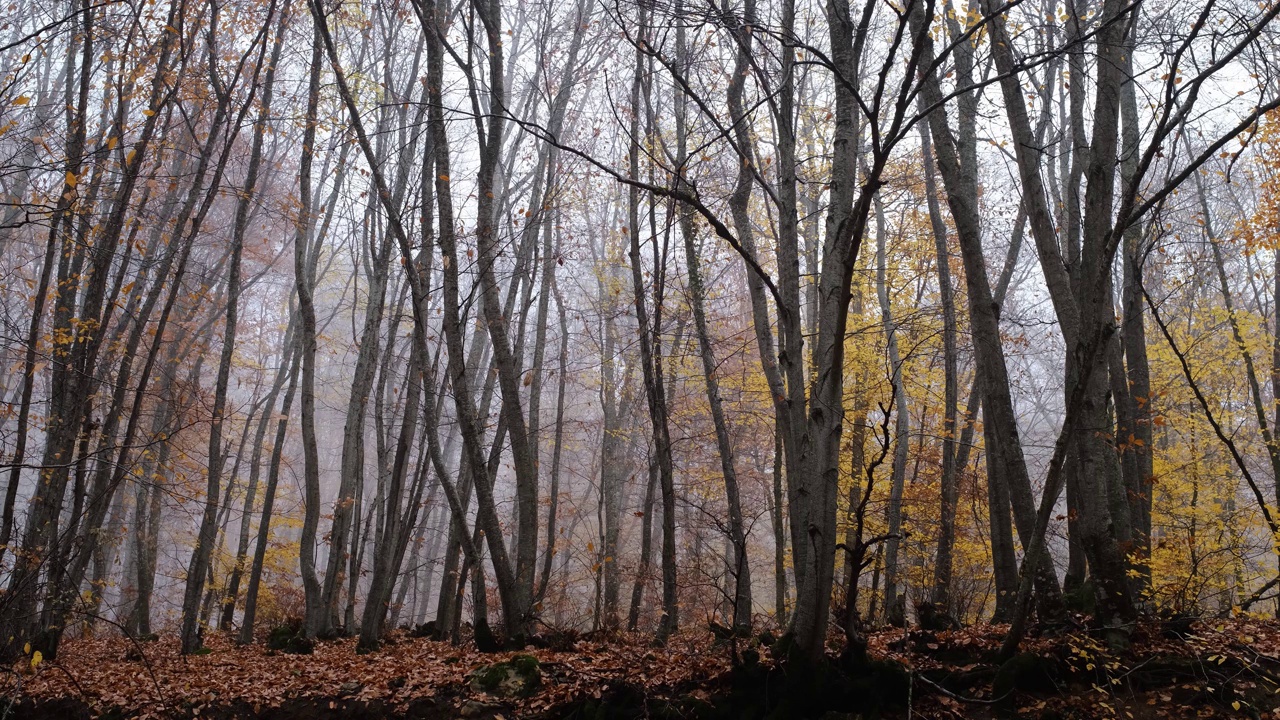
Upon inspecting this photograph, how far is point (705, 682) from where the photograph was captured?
493 cm

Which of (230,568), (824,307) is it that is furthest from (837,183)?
(230,568)

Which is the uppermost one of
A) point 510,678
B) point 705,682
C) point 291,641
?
point 705,682

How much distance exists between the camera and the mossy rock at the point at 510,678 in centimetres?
539

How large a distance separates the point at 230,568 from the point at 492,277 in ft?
39.3

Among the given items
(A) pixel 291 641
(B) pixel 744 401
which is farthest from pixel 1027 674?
(B) pixel 744 401

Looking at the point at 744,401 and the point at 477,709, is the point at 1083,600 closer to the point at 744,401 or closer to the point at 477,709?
the point at 477,709

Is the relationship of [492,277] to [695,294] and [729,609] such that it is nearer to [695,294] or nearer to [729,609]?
[695,294]

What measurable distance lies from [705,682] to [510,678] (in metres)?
1.57

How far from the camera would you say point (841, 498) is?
12.5 metres

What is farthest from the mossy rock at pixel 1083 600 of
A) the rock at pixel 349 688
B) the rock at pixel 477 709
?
the rock at pixel 349 688

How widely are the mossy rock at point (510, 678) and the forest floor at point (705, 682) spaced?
11 mm

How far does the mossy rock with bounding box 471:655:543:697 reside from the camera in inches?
212

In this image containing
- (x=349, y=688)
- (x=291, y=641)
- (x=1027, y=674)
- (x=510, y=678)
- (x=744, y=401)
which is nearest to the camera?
(x=1027, y=674)

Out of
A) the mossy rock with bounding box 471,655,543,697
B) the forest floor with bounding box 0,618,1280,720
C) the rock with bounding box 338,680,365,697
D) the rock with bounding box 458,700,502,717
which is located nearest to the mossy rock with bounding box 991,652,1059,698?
the forest floor with bounding box 0,618,1280,720
